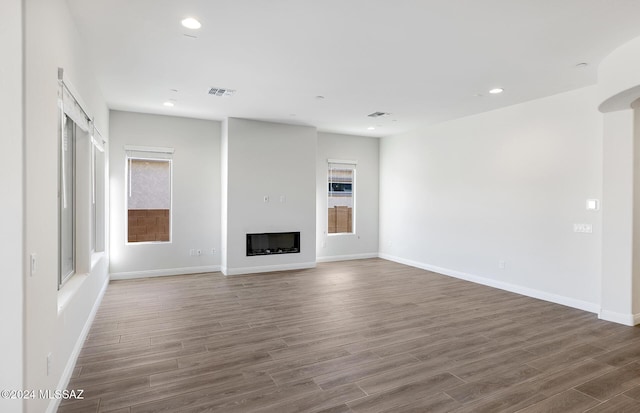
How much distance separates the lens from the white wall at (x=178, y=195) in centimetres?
622

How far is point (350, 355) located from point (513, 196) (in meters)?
3.89

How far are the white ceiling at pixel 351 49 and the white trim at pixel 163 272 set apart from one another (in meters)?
2.91

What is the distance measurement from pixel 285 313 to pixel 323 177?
13.7ft

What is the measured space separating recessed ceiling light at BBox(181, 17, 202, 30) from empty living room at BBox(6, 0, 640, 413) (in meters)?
0.05

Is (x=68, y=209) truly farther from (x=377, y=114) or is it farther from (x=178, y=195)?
(x=377, y=114)

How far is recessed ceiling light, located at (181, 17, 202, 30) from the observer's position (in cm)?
297

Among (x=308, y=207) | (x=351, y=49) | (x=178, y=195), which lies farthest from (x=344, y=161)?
(x=351, y=49)

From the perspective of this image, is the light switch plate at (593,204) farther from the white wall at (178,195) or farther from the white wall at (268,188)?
the white wall at (178,195)

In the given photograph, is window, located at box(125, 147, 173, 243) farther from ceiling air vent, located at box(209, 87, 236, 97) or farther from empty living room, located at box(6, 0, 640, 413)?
ceiling air vent, located at box(209, 87, 236, 97)

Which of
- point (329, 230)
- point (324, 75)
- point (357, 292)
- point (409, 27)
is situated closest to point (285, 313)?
point (357, 292)

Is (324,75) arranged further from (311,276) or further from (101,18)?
(311,276)

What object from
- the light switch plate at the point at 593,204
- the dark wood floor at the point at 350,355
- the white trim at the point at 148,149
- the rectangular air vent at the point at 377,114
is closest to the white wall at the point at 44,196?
the dark wood floor at the point at 350,355

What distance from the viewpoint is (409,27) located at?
307cm
